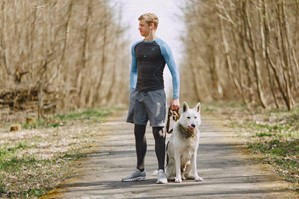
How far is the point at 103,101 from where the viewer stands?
72938 millimetres

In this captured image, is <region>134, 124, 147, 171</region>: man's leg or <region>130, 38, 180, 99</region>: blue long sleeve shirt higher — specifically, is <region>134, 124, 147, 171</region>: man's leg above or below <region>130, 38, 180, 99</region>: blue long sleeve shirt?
below

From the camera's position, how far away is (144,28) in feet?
38.6

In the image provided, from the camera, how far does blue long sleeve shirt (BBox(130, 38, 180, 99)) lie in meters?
11.9

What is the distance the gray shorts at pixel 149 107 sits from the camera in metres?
11.9

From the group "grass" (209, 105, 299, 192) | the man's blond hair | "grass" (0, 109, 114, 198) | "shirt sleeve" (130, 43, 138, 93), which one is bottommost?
"grass" (0, 109, 114, 198)

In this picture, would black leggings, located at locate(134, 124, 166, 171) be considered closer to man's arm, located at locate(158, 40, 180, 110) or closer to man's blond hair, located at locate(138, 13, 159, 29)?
man's arm, located at locate(158, 40, 180, 110)

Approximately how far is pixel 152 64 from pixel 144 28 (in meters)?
0.58

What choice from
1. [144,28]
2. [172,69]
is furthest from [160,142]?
[144,28]

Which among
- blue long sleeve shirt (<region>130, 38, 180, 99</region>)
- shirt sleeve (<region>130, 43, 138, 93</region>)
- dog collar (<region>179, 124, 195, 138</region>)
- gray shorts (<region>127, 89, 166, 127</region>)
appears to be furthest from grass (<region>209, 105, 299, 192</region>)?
shirt sleeve (<region>130, 43, 138, 93</region>)

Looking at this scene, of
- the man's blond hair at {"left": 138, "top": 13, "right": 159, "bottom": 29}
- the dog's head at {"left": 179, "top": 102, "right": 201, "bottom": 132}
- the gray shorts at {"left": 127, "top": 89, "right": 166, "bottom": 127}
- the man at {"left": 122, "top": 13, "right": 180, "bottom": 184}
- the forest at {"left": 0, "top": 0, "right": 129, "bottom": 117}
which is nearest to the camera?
the dog's head at {"left": 179, "top": 102, "right": 201, "bottom": 132}

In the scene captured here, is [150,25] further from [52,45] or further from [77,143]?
[52,45]

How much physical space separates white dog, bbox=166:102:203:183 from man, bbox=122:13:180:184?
20cm

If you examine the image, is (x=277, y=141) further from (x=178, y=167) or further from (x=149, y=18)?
(x=149, y=18)

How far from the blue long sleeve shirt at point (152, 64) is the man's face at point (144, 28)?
0.61ft
